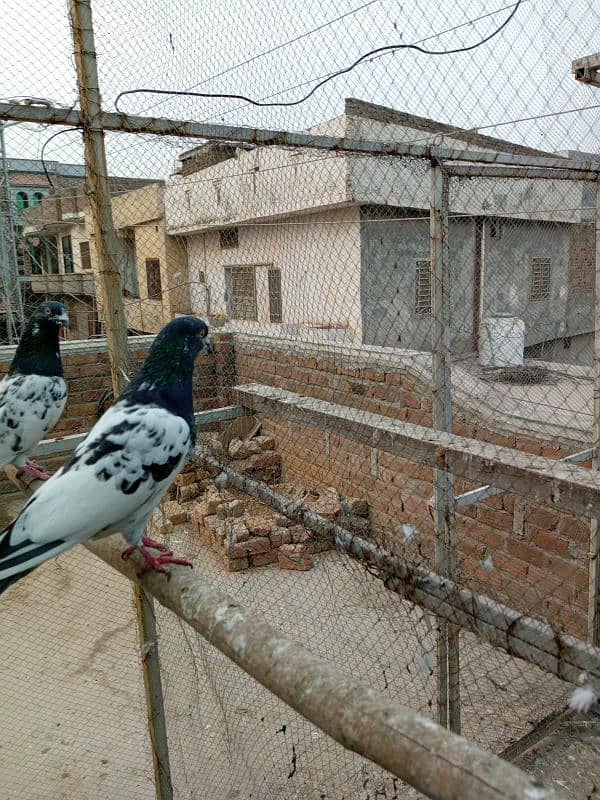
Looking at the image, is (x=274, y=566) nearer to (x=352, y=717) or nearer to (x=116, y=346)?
(x=116, y=346)

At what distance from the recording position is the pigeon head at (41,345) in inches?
110

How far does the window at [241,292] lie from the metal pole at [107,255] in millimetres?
3939

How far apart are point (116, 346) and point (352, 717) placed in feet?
5.74

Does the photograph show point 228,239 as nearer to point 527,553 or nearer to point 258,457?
point 258,457

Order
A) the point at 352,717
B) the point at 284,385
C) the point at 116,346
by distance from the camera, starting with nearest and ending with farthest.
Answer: the point at 352,717
the point at 116,346
the point at 284,385

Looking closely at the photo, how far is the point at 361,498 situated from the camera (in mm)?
5246

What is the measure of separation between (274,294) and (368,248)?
3.80ft

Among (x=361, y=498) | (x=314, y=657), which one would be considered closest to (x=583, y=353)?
(x=361, y=498)

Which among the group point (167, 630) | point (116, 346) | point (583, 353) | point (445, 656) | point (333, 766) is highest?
point (116, 346)

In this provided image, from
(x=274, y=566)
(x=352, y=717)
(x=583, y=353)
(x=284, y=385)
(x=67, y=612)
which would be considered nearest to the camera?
(x=352, y=717)

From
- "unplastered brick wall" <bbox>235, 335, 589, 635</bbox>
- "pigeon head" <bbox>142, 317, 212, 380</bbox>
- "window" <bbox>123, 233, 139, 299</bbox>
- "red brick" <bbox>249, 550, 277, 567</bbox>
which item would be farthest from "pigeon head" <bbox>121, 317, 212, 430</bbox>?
"window" <bbox>123, 233, 139, 299</bbox>

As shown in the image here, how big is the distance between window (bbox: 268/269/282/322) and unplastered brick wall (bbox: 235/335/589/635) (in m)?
0.53

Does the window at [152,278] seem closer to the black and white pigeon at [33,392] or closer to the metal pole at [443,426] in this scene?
the black and white pigeon at [33,392]

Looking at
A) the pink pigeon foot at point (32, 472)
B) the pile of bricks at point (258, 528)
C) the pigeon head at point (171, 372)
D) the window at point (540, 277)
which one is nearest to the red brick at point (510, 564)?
the pile of bricks at point (258, 528)
